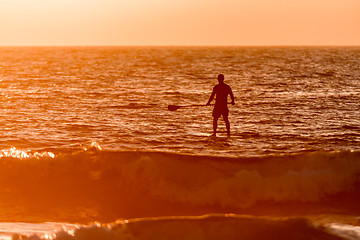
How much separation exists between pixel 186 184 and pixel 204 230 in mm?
4467

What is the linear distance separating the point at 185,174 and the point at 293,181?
2.39 metres

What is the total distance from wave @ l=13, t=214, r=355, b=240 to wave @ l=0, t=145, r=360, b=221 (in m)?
3.40

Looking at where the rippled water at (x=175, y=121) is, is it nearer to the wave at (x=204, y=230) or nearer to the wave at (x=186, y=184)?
the wave at (x=186, y=184)

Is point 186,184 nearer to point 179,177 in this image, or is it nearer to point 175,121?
point 179,177

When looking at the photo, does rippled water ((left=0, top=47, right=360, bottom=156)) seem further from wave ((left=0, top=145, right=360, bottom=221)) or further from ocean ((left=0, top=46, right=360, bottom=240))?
wave ((left=0, top=145, right=360, bottom=221))

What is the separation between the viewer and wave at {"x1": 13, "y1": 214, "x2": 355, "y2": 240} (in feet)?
32.2

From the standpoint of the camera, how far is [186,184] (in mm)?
14422

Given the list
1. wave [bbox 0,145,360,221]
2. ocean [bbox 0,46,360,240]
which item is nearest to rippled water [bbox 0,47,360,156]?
ocean [bbox 0,46,360,240]

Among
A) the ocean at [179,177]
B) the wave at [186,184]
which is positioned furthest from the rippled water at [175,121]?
the wave at [186,184]

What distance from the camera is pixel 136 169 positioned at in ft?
49.1

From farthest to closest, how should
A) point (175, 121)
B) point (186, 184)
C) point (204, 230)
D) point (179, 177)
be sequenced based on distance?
1. point (175, 121)
2. point (179, 177)
3. point (186, 184)
4. point (204, 230)

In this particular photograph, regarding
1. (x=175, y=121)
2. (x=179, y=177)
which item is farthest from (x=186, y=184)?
(x=175, y=121)

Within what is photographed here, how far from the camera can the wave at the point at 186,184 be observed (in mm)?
13945

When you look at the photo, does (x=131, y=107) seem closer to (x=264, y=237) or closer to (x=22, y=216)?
(x=22, y=216)
